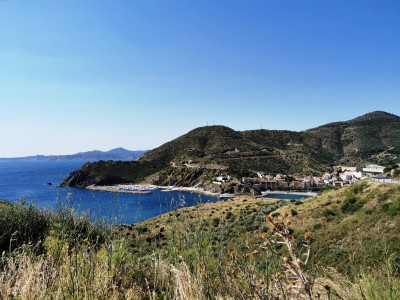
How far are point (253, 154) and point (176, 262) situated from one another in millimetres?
132399

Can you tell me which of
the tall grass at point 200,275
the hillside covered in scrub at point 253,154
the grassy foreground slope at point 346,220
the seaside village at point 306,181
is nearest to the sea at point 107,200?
the tall grass at point 200,275

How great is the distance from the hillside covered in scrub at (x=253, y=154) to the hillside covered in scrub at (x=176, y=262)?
101685mm

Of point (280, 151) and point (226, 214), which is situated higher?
point (280, 151)

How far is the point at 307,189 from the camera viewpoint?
311 ft

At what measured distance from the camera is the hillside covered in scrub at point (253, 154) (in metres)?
120

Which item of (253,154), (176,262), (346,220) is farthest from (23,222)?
(253,154)

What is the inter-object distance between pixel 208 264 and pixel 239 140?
143 m

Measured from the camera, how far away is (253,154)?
133 meters

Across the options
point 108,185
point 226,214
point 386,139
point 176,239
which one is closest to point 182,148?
point 108,185

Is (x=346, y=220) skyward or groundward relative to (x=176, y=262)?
groundward

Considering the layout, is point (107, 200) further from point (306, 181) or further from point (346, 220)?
point (346, 220)

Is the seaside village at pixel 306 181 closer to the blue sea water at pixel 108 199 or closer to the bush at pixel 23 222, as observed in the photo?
the blue sea water at pixel 108 199

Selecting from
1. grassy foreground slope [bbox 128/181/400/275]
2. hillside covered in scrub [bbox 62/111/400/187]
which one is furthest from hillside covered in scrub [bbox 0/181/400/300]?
hillside covered in scrub [bbox 62/111/400/187]

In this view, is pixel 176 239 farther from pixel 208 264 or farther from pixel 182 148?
pixel 182 148
